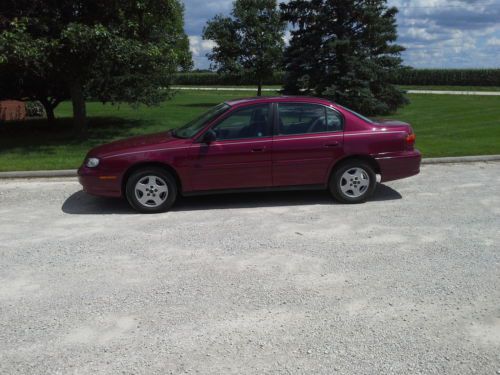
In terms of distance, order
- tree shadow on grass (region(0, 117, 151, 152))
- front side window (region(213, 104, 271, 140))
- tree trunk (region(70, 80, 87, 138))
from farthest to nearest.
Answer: tree trunk (region(70, 80, 87, 138)) < tree shadow on grass (region(0, 117, 151, 152)) < front side window (region(213, 104, 271, 140))

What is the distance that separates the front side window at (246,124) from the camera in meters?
7.00

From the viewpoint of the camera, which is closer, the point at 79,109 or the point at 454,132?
the point at 454,132

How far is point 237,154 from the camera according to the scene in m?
6.89

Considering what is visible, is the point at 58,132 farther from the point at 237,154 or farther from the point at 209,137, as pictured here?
the point at 237,154

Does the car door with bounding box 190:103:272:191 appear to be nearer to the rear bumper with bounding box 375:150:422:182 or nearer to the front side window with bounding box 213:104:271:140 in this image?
the front side window with bounding box 213:104:271:140

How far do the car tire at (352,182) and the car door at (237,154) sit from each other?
944mm

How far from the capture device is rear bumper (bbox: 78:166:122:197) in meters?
6.79

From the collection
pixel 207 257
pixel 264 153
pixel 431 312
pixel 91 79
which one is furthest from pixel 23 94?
pixel 431 312

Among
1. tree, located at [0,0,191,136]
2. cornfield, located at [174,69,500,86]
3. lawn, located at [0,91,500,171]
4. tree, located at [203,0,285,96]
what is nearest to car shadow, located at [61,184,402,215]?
lawn, located at [0,91,500,171]

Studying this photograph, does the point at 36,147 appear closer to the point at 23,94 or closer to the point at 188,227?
the point at 23,94

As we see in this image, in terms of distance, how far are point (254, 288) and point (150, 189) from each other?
9.54 feet

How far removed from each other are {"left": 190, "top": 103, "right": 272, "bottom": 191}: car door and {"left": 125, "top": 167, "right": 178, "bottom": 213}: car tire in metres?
0.34

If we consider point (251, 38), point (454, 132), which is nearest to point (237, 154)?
point (454, 132)

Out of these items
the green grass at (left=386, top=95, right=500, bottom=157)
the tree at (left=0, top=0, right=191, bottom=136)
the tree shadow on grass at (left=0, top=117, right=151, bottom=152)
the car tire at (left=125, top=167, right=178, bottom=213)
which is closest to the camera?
the car tire at (left=125, top=167, right=178, bottom=213)
